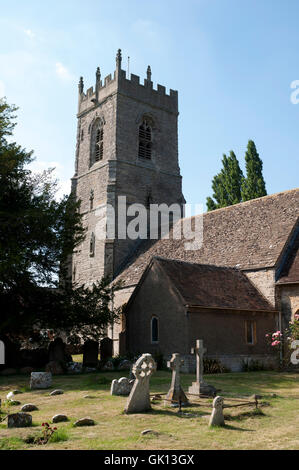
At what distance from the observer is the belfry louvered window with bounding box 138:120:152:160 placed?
3681cm

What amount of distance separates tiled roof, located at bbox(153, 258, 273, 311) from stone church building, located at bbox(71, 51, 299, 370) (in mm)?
62

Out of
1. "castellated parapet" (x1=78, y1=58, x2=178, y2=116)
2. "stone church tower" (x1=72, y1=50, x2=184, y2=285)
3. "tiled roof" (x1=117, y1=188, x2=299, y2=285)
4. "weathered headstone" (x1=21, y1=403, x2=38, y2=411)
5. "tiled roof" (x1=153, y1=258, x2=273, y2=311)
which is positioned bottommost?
"weathered headstone" (x1=21, y1=403, x2=38, y2=411)

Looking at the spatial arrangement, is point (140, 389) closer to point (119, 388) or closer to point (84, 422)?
point (84, 422)

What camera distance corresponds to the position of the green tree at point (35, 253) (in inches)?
757

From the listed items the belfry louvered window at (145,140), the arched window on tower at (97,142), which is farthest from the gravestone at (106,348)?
the arched window on tower at (97,142)

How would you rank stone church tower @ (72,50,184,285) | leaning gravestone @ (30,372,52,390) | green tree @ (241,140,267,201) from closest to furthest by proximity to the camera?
1. leaning gravestone @ (30,372,52,390)
2. stone church tower @ (72,50,184,285)
3. green tree @ (241,140,267,201)

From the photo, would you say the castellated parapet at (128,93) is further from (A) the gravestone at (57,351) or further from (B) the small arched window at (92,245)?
(A) the gravestone at (57,351)

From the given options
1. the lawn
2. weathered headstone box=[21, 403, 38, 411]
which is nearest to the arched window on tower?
the lawn

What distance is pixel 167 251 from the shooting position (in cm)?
2905

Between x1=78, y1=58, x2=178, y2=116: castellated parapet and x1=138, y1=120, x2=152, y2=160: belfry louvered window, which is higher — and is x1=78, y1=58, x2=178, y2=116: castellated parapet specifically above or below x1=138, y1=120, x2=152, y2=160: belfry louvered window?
Result: above

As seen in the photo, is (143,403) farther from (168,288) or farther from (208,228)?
(208,228)

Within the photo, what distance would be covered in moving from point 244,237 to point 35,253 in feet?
38.5

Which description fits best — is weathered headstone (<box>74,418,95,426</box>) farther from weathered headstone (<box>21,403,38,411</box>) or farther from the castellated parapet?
Result: the castellated parapet
